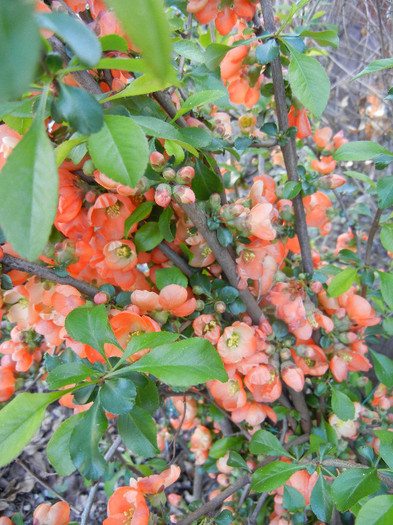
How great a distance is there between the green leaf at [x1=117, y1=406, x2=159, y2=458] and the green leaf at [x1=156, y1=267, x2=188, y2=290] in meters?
0.22

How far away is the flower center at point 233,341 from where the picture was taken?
754 millimetres

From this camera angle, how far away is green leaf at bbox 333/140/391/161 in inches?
29.5

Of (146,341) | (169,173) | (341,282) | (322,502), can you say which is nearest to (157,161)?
(169,173)

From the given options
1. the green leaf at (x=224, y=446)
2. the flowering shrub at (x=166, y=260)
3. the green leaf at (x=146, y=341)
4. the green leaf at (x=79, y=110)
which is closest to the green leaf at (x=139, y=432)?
the flowering shrub at (x=166, y=260)

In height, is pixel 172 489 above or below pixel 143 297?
below

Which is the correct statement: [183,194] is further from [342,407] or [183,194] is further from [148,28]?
[342,407]

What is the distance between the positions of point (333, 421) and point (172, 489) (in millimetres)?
783

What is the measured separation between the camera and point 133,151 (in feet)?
1.23

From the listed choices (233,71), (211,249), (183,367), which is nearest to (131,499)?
(183,367)

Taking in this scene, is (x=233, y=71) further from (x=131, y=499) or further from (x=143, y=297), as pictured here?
(x=131, y=499)

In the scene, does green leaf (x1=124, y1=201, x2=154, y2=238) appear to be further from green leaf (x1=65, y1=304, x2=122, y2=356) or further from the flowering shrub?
green leaf (x1=65, y1=304, x2=122, y2=356)

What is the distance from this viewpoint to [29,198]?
0.30 m

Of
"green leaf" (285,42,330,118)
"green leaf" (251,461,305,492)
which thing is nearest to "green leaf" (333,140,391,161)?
"green leaf" (285,42,330,118)

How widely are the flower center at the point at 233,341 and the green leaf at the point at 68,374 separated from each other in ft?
0.97
